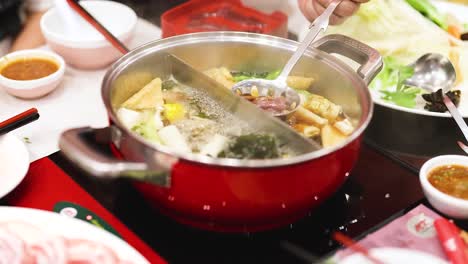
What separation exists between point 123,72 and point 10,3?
5.91 ft

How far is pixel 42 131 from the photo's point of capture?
6.16 feet

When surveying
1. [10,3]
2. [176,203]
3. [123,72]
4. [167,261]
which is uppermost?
[123,72]

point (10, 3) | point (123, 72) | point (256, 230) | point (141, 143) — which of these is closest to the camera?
point (141, 143)

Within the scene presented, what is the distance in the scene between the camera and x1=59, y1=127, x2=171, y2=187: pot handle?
3.83 feet

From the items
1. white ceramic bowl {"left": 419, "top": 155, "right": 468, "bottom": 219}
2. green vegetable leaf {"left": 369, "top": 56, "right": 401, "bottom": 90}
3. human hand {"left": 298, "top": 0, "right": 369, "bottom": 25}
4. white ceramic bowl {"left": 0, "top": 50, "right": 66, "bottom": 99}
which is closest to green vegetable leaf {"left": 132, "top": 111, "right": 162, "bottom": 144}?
white ceramic bowl {"left": 0, "top": 50, "right": 66, "bottom": 99}

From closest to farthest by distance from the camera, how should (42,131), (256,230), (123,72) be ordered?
(256,230)
(123,72)
(42,131)

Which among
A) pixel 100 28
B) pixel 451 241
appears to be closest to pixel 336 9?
pixel 100 28

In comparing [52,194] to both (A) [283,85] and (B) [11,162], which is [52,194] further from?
(A) [283,85]

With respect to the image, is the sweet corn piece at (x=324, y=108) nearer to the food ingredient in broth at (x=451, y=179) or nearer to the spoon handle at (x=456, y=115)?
the food ingredient in broth at (x=451, y=179)

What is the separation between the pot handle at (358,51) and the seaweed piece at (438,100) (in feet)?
1.42

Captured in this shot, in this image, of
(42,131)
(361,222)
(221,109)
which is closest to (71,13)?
(42,131)

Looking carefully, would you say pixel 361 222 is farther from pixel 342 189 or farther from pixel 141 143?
pixel 141 143

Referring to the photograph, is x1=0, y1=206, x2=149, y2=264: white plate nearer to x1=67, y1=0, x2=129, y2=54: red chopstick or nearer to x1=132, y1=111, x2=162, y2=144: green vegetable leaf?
x1=132, y1=111, x2=162, y2=144: green vegetable leaf

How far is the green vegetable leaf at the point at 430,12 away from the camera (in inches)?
101
